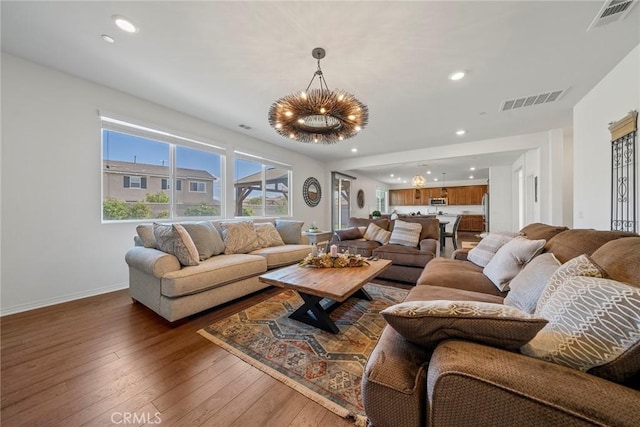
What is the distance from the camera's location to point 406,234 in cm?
387

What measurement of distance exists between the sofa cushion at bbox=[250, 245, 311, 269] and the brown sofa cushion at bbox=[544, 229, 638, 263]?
274 centimetres

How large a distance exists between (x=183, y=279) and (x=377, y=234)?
3069 mm

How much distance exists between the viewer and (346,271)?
2377mm

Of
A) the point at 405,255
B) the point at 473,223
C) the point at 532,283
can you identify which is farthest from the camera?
the point at 473,223

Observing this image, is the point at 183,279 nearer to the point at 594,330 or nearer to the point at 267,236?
the point at 267,236

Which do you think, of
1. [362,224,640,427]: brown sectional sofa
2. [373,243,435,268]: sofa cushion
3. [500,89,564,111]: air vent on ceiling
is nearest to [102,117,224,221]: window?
[373,243,435,268]: sofa cushion

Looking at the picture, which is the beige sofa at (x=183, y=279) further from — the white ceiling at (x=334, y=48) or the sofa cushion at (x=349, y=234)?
the white ceiling at (x=334, y=48)

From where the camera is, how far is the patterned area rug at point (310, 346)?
1399 mm

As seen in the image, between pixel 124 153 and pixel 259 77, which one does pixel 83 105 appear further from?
pixel 259 77

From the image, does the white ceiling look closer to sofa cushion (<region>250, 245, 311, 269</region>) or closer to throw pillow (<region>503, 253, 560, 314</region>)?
throw pillow (<region>503, 253, 560, 314</region>)

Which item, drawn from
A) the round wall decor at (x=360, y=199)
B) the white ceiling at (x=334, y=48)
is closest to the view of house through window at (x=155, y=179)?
the white ceiling at (x=334, y=48)

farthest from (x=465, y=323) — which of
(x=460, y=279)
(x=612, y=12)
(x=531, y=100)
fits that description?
(x=531, y=100)

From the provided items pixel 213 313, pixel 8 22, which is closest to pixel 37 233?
pixel 8 22

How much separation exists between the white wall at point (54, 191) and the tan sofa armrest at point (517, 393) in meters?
3.87
